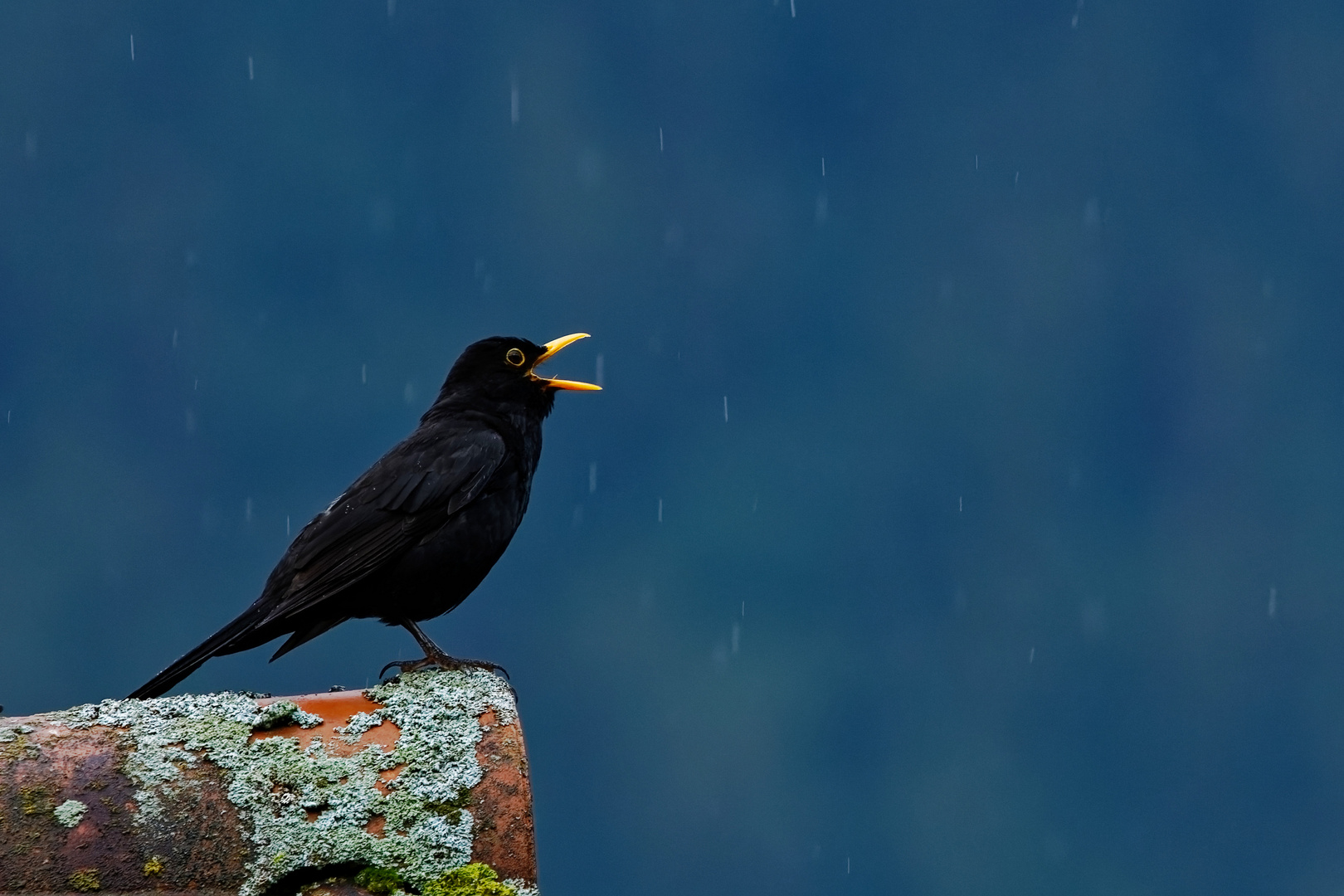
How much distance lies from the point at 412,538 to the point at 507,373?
4.32ft

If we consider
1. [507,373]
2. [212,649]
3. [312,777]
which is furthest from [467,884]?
[507,373]

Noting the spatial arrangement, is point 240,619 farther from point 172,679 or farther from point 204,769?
point 204,769

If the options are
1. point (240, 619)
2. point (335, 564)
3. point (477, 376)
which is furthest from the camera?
point (477, 376)

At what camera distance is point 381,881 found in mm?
3451

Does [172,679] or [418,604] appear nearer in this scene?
[172,679]

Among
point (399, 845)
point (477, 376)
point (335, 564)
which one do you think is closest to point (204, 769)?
point (399, 845)

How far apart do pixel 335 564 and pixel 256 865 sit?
1979 millimetres

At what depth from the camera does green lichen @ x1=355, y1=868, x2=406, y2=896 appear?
3.45 m

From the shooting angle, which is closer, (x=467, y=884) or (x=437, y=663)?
(x=467, y=884)

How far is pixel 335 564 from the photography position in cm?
526

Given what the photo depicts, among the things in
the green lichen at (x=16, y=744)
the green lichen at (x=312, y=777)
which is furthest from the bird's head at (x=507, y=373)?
the green lichen at (x=16, y=744)

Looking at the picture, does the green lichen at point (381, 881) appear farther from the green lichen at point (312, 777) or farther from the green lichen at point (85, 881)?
the green lichen at point (85, 881)

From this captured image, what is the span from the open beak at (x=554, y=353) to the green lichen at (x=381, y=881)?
336cm

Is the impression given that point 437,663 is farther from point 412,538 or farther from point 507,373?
point 507,373
